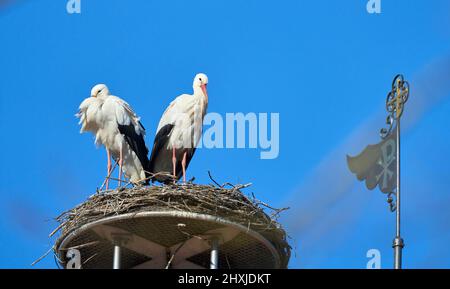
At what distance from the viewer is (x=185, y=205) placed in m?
15.1

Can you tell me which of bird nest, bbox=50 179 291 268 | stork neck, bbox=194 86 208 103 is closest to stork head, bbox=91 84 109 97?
stork neck, bbox=194 86 208 103

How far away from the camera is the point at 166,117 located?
61.3 ft

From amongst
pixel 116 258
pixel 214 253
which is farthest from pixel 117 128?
pixel 214 253

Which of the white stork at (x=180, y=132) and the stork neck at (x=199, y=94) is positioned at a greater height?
the stork neck at (x=199, y=94)

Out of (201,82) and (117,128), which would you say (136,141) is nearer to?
(117,128)

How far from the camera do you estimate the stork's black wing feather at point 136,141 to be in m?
18.5

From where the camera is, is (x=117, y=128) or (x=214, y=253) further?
(x=117, y=128)

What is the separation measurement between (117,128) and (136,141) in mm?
330

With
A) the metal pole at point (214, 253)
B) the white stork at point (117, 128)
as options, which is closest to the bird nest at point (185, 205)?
the metal pole at point (214, 253)

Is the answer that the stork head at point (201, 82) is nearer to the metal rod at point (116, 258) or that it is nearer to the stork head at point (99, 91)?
the stork head at point (99, 91)

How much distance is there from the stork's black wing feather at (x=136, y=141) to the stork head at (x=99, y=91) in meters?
0.55
